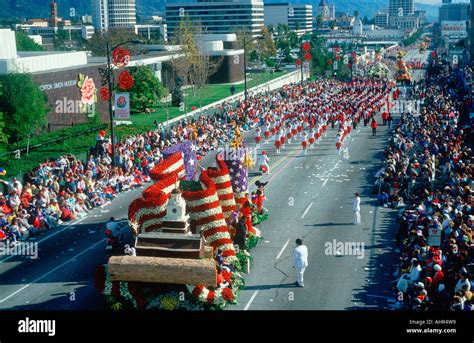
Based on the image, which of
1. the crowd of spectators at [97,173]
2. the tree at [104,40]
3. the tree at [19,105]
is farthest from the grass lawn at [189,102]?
the tree at [104,40]

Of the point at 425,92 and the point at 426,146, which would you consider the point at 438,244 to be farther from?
the point at 425,92

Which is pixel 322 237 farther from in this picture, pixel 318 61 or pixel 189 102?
pixel 318 61

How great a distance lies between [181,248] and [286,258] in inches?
204

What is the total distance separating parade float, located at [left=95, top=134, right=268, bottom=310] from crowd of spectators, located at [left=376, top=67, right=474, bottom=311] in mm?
4451

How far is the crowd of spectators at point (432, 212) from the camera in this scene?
52.6 feet

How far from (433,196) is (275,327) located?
16.6 meters

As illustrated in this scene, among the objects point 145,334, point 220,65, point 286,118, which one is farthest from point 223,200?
point 220,65

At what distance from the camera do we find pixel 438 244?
18656mm

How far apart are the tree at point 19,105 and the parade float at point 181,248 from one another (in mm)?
18467

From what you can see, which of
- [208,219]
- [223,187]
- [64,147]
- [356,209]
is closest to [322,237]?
[356,209]

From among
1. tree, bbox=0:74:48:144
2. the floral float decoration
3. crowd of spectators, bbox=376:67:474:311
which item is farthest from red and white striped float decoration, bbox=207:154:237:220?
the floral float decoration

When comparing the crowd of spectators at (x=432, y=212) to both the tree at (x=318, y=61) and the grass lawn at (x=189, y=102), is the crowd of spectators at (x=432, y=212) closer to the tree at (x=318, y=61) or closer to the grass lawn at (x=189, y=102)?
the grass lawn at (x=189, y=102)

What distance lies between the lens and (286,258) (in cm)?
2058

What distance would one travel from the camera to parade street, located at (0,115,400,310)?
17312 mm
